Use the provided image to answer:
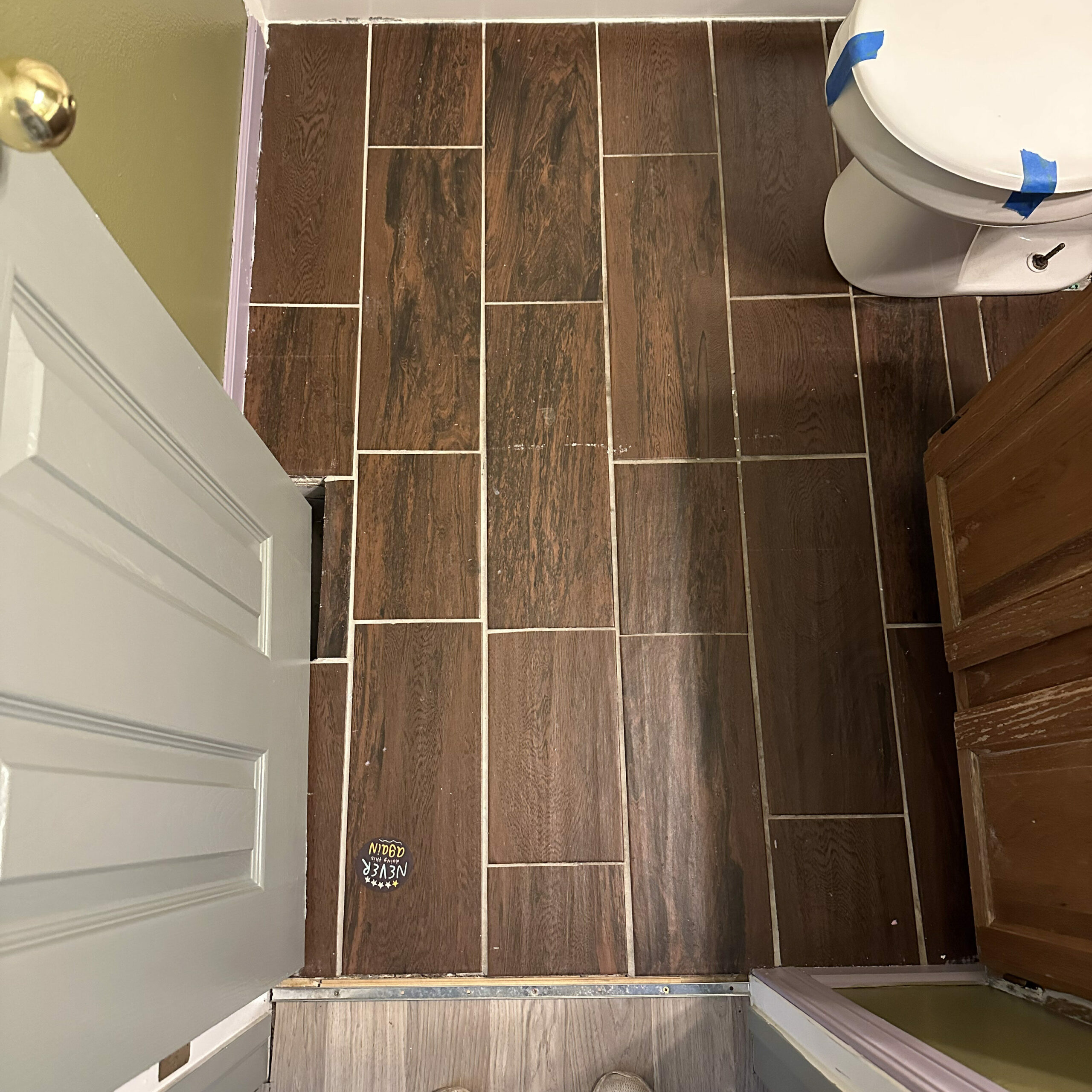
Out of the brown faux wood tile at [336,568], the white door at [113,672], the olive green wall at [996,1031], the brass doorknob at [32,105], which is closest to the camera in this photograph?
the brass doorknob at [32,105]

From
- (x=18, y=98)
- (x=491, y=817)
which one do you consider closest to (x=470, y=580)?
(x=491, y=817)

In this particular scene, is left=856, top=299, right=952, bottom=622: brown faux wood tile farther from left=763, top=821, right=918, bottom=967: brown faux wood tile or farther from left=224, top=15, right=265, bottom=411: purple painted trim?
left=224, top=15, right=265, bottom=411: purple painted trim

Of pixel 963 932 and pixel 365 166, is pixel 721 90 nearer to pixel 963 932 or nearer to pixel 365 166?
pixel 365 166

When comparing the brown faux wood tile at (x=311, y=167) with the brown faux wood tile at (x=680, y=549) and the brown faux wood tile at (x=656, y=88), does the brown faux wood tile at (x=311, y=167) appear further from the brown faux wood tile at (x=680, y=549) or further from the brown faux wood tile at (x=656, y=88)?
the brown faux wood tile at (x=680, y=549)

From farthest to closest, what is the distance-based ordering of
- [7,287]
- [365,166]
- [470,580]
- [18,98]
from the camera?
1. [365,166]
2. [470,580]
3. [7,287]
4. [18,98]

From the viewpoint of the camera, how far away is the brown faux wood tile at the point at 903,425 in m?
1.38

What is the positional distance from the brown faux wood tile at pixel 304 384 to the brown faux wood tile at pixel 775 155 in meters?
0.68

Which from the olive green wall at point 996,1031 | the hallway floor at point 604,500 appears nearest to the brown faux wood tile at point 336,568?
the hallway floor at point 604,500

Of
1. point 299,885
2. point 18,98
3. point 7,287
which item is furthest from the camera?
point 299,885

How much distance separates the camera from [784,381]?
1463 millimetres

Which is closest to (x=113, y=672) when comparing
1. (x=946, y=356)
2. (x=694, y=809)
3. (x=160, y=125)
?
(x=160, y=125)

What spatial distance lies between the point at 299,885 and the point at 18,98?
1.07 metres

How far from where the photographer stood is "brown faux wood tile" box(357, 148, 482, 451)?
56.2 inches

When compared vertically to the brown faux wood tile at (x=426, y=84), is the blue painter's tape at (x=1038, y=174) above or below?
below
